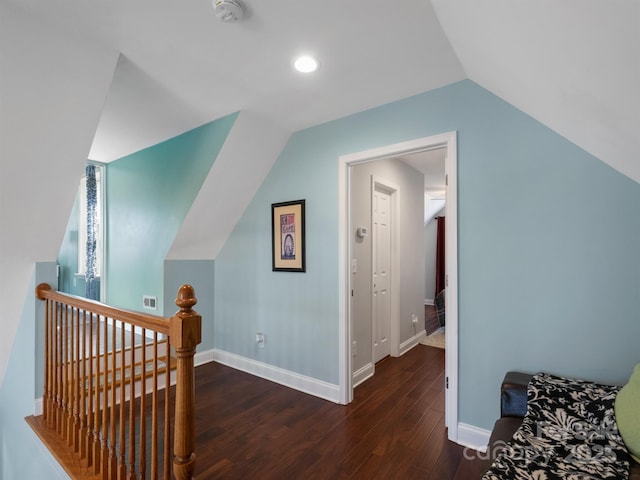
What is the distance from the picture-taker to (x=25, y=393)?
2.58 metres

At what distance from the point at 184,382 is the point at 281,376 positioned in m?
2.05

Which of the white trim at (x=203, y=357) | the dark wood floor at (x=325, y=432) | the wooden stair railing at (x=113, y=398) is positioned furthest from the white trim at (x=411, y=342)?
the wooden stair railing at (x=113, y=398)

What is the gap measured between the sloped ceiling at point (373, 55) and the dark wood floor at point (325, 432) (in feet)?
6.64

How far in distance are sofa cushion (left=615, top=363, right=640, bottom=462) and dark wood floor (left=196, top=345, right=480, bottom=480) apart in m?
0.91

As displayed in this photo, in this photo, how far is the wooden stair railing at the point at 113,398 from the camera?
1298 mm

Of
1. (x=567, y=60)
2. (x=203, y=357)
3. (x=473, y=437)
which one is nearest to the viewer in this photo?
(x=567, y=60)

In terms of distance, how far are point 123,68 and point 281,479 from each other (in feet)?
8.88

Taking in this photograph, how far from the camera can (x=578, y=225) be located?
1854mm

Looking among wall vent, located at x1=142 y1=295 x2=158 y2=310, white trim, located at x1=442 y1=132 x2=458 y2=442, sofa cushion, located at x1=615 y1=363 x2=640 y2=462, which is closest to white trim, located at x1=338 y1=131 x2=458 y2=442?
white trim, located at x1=442 y1=132 x2=458 y2=442

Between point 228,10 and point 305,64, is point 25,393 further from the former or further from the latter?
point 305,64

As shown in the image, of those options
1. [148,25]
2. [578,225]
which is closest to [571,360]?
[578,225]

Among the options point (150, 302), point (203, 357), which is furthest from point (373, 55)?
point (203, 357)

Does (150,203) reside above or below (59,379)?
above

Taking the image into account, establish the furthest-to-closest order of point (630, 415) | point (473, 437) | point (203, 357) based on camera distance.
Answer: point (203, 357) < point (473, 437) < point (630, 415)
